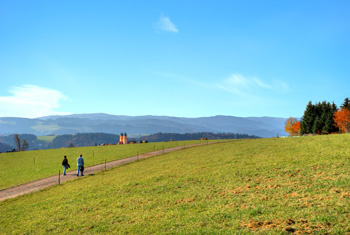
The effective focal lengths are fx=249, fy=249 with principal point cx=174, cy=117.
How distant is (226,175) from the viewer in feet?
78.3

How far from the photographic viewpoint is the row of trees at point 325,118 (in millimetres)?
101188

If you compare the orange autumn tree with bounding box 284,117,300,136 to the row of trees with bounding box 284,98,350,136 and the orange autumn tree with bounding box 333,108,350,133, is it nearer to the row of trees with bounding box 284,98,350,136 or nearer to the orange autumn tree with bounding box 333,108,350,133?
the row of trees with bounding box 284,98,350,136

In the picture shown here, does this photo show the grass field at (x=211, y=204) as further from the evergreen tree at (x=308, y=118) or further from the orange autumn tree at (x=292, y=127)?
the orange autumn tree at (x=292, y=127)

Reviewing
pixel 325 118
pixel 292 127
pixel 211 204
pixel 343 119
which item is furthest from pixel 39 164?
pixel 292 127

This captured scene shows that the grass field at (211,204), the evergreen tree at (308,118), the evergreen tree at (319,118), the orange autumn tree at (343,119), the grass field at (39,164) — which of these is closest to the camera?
the grass field at (211,204)

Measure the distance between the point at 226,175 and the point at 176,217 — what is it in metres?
10.5

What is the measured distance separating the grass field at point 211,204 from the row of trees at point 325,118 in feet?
290

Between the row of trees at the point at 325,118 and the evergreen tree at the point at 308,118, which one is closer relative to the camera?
the row of trees at the point at 325,118

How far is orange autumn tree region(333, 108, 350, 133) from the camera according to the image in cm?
10406

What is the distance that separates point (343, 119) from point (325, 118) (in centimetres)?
772

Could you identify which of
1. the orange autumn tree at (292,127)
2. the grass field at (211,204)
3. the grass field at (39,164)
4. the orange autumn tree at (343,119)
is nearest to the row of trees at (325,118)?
the orange autumn tree at (343,119)

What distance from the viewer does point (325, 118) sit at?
340 ft

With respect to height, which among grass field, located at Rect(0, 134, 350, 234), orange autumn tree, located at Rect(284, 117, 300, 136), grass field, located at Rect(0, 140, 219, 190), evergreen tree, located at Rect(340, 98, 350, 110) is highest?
evergreen tree, located at Rect(340, 98, 350, 110)

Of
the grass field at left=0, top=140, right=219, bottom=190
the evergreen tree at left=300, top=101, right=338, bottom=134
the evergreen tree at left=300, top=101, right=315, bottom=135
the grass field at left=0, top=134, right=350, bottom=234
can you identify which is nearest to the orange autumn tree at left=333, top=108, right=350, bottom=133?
the evergreen tree at left=300, top=101, right=338, bottom=134
